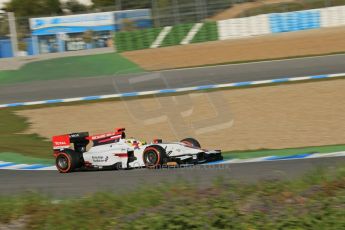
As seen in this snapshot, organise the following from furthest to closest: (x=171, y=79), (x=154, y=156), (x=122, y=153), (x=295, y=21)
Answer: (x=295, y=21), (x=171, y=79), (x=122, y=153), (x=154, y=156)

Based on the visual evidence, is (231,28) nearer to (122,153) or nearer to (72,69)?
(72,69)

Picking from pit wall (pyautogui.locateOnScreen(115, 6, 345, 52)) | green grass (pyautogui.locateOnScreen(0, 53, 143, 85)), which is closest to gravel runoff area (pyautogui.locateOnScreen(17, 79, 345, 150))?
green grass (pyautogui.locateOnScreen(0, 53, 143, 85))

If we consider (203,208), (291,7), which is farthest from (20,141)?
(291,7)

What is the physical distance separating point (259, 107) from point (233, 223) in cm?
1094

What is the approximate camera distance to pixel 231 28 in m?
32.9

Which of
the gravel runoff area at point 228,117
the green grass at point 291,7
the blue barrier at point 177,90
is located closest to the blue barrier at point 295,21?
the green grass at point 291,7

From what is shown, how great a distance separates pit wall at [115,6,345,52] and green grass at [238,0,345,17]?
112 cm

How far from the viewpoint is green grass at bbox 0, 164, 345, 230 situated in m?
5.63

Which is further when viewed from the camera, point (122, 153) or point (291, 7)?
point (291, 7)

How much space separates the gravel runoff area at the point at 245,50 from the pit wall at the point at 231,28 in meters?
0.91

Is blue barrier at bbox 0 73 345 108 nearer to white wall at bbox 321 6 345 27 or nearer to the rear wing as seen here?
the rear wing

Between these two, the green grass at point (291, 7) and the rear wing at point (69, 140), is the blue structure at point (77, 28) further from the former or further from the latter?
the rear wing at point (69, 140)

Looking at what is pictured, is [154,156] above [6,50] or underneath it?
underneath

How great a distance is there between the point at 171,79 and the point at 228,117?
7754mm
